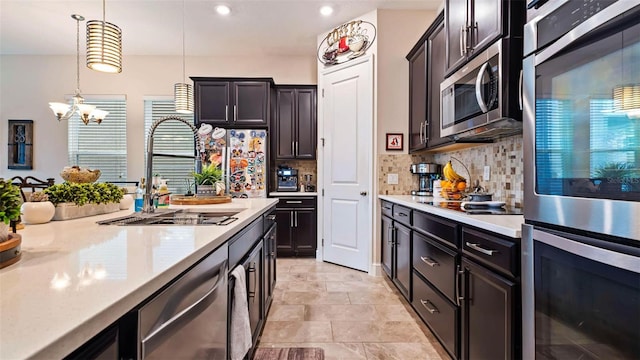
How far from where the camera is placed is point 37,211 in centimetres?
122

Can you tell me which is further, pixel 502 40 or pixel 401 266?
pixel 401 266

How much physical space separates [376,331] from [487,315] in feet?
3.45

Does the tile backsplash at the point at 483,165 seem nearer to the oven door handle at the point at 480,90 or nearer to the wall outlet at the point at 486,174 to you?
the wall outlet at the point at 486,174

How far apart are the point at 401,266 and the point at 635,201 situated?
2040 millimetres

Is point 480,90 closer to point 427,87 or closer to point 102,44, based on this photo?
point 427,87

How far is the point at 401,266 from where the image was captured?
2680 mm

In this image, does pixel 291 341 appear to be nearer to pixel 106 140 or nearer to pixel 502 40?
pixel 502 40

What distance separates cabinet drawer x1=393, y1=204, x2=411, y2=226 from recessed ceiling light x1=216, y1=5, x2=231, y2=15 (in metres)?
3.04

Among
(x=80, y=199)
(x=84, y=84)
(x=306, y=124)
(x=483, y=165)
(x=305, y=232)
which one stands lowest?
(x=305, y=232)

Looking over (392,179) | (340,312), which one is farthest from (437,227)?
(392,179)

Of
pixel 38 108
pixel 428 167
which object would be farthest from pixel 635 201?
pixel 38 108

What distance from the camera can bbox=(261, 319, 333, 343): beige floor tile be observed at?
211 centimetres

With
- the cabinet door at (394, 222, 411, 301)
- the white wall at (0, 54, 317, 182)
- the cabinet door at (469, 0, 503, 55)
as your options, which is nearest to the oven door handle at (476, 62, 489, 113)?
the cabinet door at (469, 0, 503, 55)

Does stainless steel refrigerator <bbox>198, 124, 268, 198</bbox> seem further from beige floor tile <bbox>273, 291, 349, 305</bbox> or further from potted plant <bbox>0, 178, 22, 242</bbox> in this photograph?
potted plant <bbox>0, 178, 22, 242</bbox>
